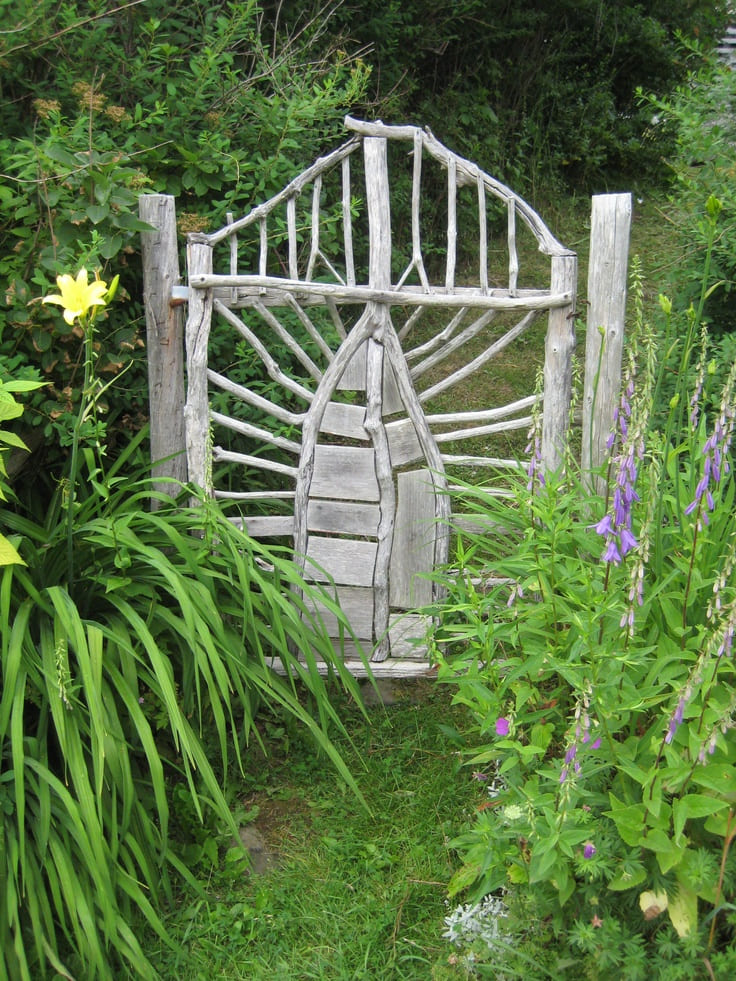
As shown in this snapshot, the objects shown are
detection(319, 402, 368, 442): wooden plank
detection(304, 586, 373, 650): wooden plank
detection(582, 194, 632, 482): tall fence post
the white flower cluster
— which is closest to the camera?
the white flower cluster

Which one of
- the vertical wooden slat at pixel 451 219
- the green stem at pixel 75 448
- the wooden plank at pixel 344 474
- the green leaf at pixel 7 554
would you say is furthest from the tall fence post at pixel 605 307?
the green leaf at pixel 7 554

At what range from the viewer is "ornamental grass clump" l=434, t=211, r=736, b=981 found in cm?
191

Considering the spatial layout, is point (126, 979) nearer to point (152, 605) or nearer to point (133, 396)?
point (152, 605)

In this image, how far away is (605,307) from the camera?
294cm

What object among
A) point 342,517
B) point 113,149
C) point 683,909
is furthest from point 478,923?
point 113,149

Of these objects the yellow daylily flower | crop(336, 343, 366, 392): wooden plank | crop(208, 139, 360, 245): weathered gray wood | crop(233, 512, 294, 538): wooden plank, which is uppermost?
crop(208, 139, 360, 245): weathered gray wood

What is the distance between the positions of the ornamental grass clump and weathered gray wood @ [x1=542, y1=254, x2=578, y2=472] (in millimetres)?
539

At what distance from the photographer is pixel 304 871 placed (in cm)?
275

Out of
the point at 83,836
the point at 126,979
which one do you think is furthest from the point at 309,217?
the point at 126,979

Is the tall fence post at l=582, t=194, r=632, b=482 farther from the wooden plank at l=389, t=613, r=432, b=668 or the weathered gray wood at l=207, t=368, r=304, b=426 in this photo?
the weathered gray wood at l=207, t=368, r=304, b=426

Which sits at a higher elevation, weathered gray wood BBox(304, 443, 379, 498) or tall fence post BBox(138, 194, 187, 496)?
tall fence post BBox(138, 194, 187, 496)

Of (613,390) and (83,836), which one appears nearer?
(83,836)

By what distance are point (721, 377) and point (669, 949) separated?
1.87 meters

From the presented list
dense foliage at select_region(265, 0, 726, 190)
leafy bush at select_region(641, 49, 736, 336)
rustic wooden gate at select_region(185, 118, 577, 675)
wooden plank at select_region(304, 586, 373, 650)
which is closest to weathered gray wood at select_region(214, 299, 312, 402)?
rustic wooden gate at select_region(185, 118, 577, 675)
